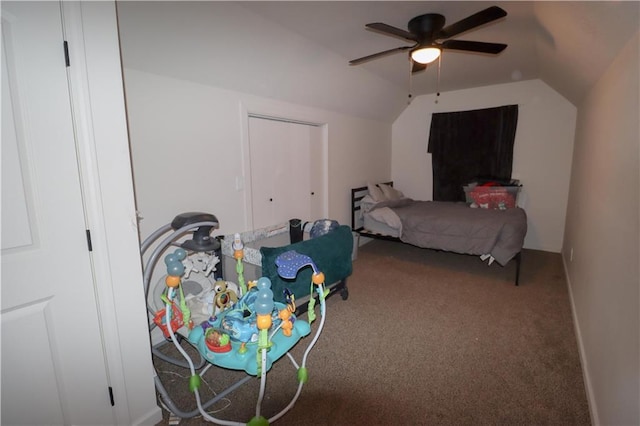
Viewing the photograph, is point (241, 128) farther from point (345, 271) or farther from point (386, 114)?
point (386, 114)

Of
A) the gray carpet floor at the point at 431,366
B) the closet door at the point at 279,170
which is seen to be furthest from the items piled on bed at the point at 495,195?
the closet door at the point at 279,170

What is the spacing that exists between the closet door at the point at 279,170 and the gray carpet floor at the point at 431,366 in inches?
47.8

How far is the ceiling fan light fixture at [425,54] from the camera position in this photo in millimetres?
2270

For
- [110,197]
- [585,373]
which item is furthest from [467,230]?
[110,197]

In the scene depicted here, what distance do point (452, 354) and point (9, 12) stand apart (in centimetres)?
295

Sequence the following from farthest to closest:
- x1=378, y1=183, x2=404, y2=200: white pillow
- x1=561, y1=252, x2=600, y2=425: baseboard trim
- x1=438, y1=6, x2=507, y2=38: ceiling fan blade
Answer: x1=378, y1=183, x2=404, y2=200: white pillow, x1=438, y1=6, x2=507, y2=38: ceiling fan blade, x1=561, y1=252, x2=600, y2=425: baseboard trim

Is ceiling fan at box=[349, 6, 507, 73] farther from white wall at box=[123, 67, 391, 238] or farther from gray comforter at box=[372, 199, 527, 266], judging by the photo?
gray comforter at box=[372, 199, 527, 266]

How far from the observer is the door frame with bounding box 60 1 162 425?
1.22 meters

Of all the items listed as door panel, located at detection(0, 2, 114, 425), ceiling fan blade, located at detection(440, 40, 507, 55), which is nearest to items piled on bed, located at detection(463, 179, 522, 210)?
ceiling fan blade, located at detection(440, 40, 507, 55)

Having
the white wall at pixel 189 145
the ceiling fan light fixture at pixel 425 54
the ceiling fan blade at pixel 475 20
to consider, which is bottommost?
the white wall at pixel 189 145

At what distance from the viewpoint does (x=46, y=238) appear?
47.1 inches

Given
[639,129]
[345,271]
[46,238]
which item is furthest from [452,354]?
[46,238]

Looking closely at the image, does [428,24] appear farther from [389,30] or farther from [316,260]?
[316,260]

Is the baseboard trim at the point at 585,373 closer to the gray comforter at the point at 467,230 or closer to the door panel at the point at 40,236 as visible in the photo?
the gray comforter at the point at 467,230
